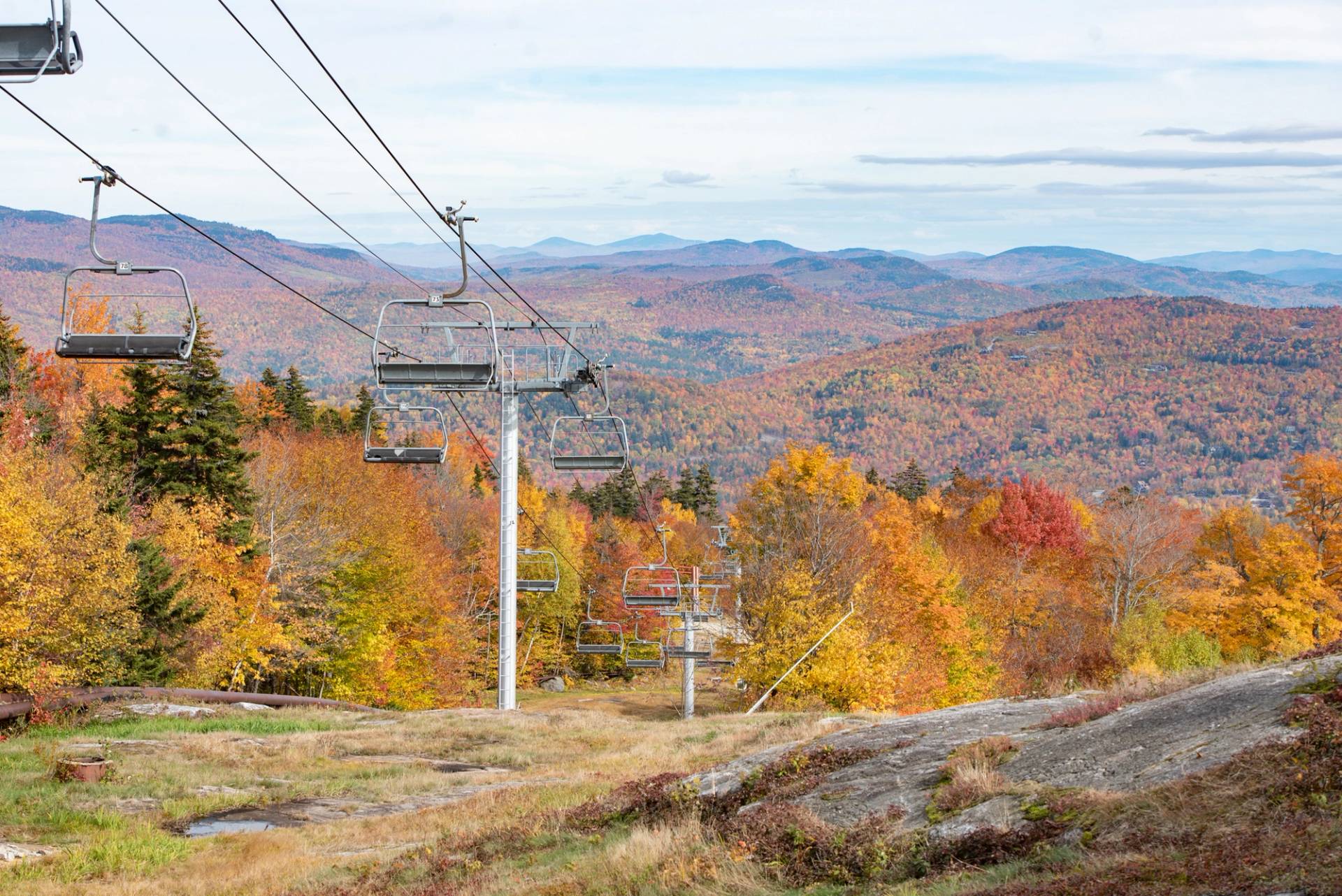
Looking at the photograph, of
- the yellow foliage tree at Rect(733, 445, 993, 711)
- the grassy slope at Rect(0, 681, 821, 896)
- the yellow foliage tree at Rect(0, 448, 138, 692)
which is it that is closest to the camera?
the grassy slope at Rect(0, 681, 821, 896)

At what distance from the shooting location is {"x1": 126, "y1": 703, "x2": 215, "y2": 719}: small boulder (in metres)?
27.2

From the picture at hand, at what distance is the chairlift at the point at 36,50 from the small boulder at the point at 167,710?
22253mm

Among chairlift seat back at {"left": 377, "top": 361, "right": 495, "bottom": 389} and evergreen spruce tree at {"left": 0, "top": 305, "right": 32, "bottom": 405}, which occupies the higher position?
evergreen spruce tree at {"left": 0, "top": 305, "right": 32, "bottom": 405}

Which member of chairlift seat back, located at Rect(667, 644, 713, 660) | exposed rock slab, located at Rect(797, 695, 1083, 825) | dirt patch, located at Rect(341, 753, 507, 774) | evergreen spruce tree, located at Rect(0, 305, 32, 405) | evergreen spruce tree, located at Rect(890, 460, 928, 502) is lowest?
dirt patch, located at Rect(341, 753, 507, 774)

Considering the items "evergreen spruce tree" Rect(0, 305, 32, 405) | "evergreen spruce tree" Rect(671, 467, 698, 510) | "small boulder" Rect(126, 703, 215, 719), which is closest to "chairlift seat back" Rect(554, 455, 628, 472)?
"small boulder" Rect(126, 703, 215, 719)

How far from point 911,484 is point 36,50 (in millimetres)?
102066

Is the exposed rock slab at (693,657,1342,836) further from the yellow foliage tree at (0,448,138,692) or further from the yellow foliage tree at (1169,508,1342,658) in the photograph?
the yellow foliage tree at (1169,508,1342,658)

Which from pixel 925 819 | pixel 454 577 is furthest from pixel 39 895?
pixel 454 577

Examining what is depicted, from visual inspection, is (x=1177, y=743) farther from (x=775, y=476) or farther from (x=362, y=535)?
(x=362, y=535)

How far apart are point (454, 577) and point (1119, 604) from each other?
39.4 m

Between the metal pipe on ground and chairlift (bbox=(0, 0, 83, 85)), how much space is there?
20707mm

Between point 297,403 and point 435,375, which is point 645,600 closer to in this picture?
point 435,375

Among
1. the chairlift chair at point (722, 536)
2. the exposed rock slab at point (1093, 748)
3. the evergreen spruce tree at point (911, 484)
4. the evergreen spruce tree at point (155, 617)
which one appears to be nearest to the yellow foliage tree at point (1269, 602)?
the chairlift chair at point (722, 536)

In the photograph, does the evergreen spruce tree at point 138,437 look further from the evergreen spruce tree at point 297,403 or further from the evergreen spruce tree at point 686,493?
the evergreen spruce tree at point 686,493
